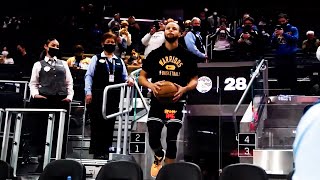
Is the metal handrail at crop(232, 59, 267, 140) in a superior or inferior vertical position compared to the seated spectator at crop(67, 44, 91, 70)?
inferior

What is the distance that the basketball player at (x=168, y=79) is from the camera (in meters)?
5.71

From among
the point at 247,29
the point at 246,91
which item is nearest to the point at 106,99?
the point at 246,91

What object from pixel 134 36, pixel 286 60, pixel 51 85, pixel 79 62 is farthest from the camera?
pixel 134 36

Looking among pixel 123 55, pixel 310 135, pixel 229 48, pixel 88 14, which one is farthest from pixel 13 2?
pixel 310 135

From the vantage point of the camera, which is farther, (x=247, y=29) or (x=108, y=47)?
(x=247, y=29)

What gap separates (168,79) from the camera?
5.83 meters

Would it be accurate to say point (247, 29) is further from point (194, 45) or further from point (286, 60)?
point (194, 45)

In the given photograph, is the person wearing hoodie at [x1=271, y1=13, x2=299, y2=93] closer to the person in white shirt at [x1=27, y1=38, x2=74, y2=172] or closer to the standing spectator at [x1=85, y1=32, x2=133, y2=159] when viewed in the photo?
the standing spectator at [x1=85, y1=32, x2=133, y2=159]

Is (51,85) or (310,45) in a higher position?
(310,45)

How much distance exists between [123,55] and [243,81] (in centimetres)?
466

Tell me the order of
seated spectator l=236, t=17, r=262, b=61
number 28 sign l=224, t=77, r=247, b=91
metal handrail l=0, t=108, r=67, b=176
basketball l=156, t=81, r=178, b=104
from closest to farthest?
basketball l=156, t=81, r=178, b=104, metal handrail l=0, t=108, r=67, b=176, number 28 sign l=224, t=77, r=247, b=91, seated spectator l=236, t=17, r=262, b=61

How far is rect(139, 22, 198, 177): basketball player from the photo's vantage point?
5707 millimetres

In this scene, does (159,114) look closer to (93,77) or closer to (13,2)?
(93,77)

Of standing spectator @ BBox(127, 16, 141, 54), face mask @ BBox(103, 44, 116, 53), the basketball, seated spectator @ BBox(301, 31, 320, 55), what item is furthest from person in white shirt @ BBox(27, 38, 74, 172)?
seated spectator @ BBox(301, 31, 320, 55)
